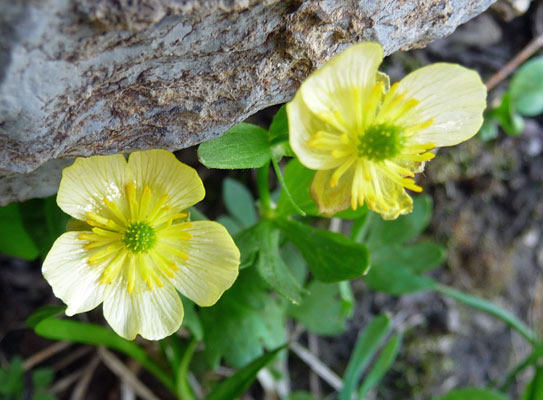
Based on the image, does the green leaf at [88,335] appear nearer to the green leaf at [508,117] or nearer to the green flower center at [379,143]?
the green flower center at [379,143]

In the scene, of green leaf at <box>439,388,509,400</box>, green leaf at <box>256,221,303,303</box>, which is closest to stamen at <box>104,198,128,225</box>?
green leaf at <box>256,221,303,303</box>

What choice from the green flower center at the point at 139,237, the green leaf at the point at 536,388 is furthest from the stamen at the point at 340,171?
the green leaf at the point at 536,388

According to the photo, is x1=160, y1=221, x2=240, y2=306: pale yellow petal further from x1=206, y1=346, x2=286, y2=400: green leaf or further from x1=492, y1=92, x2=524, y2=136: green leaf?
x1=492, y1=92, x2=524, y2=136: green leaf

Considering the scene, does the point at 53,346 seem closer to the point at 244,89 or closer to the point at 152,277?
the point at 152,277

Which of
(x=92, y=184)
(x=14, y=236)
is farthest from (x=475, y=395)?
(x=14, y=236)

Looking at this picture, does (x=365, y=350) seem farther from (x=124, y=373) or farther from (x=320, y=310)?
(x=124, y=373)

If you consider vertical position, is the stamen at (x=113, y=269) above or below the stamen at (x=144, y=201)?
below

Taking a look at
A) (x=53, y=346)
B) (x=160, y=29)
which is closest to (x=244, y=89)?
(x=160, y=29)

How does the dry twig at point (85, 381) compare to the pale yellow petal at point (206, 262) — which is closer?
the pale yellow petal at point (206, 262)
